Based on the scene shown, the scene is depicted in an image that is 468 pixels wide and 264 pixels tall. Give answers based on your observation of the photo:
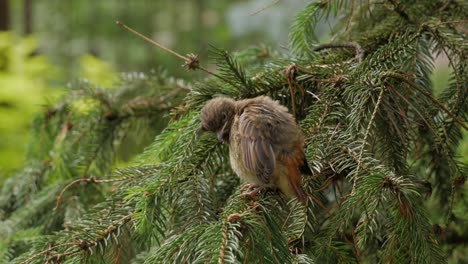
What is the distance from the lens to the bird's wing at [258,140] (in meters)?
1.50

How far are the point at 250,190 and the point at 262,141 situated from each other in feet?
0.45

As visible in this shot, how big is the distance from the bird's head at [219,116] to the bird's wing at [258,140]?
0.05 m

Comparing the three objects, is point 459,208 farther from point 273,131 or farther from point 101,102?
point 101,102

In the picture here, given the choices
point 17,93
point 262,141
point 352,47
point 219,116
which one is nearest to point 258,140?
point 262,141

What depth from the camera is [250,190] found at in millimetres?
1458

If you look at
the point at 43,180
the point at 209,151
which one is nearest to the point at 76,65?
the point at 43,180

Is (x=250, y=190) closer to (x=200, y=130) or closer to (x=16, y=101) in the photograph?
(x=200, y=130)

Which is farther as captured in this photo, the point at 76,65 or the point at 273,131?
the point at 76,65

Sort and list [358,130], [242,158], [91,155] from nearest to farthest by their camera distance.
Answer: [358,130]
[242,158]
[91,155]

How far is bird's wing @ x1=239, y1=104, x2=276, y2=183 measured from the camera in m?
1.50

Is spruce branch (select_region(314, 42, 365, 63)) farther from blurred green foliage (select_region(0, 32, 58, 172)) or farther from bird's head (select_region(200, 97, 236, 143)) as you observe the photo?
blurred green foliage (select_region(0, 32, 58, 172))

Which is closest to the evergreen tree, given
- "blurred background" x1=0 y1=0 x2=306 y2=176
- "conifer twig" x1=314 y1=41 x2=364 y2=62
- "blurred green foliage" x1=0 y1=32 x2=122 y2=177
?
"conifer twig" x1=314 y1=41 x2=364 y2=62

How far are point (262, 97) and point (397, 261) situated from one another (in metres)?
0.56

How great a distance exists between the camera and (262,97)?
161 cm
